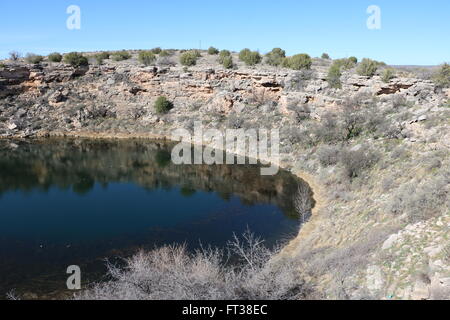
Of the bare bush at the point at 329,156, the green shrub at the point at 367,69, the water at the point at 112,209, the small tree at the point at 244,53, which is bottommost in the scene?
the water at the point at 112,209

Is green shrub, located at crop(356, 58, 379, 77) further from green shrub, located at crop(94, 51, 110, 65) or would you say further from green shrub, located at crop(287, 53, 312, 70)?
green shrub, located at crop(94, 51, 110, 65)

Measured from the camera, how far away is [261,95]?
145 ft

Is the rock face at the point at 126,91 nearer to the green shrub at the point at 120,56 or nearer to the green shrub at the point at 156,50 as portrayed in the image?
the green shrub at the point at 120,56

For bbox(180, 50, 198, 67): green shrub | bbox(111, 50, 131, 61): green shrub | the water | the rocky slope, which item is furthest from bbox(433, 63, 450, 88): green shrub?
bbox(111, 50, 131, 61): green shrub

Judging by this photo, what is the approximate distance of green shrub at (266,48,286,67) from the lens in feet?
167

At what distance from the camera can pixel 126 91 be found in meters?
51.1

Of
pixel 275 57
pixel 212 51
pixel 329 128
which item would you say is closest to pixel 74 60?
pixel 212 51

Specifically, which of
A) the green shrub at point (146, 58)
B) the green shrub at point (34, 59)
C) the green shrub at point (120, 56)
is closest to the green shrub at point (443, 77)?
the green shrub at point (146, 58)

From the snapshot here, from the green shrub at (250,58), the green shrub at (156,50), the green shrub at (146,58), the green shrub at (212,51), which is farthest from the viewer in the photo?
the green shrub at (156,50)

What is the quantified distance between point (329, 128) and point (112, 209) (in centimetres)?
1949

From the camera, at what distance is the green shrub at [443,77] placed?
31.7 meters

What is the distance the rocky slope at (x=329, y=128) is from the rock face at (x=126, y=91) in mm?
140

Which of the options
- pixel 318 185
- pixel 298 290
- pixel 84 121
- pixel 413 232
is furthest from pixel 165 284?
pixel 84 121

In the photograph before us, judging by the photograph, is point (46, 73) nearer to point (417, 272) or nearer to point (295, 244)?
point (295, 244)
